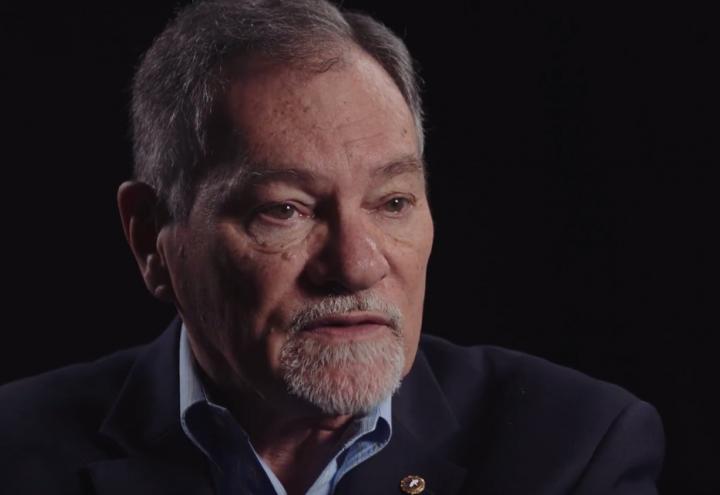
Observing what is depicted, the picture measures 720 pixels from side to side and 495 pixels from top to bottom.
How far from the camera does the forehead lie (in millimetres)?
3697

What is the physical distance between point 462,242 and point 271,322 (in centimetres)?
174

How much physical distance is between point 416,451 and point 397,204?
72 centimetres

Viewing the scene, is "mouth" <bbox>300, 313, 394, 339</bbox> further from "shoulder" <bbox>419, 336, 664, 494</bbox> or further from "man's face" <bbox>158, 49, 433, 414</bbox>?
"shoulder" <bbox>419, 336, 664, 494</bbox>

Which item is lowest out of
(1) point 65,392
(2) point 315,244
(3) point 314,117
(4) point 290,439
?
(1) point 65,392

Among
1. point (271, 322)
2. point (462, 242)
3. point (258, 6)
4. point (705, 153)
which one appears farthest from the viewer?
point (462, 242)

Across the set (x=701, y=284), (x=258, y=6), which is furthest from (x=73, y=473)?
(x=701, y=284)

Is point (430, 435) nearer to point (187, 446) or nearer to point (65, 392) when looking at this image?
point (187, 446)

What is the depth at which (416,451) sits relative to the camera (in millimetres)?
4000

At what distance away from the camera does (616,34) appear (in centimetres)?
499

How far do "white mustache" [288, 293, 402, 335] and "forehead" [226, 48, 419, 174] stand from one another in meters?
0.35

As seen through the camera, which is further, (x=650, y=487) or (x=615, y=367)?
(x=615, y=367)

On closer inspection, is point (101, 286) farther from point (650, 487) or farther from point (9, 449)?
point (650, 487)

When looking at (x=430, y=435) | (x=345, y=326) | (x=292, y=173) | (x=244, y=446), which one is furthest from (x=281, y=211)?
(x=430, y=435)

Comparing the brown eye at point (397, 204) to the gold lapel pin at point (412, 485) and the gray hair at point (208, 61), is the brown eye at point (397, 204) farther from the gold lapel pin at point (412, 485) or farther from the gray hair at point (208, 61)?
the gold lapel pin at point (412, 485)
